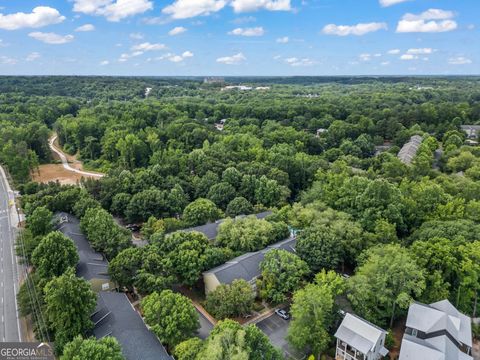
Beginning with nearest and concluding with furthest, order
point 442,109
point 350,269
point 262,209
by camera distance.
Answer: point 350,269, point 262,209, point 442,109

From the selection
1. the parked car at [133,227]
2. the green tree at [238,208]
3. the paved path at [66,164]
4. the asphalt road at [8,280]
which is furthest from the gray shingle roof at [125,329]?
the paved path at [66,164]

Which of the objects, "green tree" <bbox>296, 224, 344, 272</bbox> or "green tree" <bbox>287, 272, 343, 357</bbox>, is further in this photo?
"green tree" <bbox>296, 224, 344, 272</bbox>

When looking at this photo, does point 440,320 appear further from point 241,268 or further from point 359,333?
point 241,268

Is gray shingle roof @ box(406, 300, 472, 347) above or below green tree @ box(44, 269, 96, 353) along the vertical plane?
below

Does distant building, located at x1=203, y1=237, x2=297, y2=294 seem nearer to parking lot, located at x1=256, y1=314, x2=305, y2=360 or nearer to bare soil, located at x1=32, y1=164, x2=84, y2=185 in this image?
parking lot, located at x1=256, y1=314, x2=305, y2=360

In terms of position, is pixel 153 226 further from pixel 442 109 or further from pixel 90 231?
pixel 442 109

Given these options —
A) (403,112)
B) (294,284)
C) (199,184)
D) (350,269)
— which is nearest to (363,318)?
(294,284)

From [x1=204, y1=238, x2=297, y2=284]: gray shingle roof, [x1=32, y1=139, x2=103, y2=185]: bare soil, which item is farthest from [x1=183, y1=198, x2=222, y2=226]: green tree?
[x1=32, y1=139, x2=103, y2=185]: bare soil

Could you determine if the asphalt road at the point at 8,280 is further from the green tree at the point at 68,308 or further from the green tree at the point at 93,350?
the green tree at the point at 93,350
